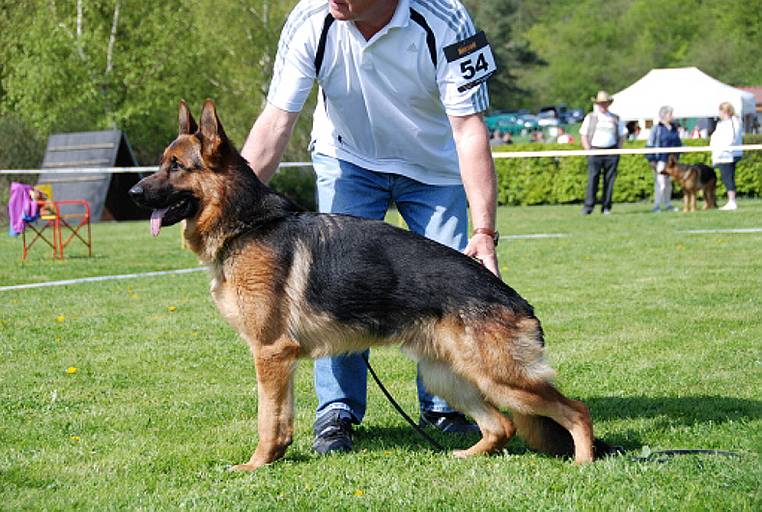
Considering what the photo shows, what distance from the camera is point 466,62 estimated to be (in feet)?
15.3

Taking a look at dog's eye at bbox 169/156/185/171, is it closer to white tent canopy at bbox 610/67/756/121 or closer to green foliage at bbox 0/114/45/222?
green foliage at bbox 0/114/45/222

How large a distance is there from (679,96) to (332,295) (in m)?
35.8

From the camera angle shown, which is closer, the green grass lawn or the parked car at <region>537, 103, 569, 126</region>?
the green grass lawn

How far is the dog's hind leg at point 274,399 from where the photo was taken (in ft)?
14.3

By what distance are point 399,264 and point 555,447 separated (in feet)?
3.65

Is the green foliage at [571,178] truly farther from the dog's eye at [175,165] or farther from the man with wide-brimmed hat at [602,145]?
the dog's eye at [175,165]

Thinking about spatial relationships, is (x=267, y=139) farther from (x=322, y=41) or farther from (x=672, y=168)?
(x=672, y=168)

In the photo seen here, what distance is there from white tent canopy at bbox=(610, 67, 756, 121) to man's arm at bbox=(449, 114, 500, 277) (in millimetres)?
33996

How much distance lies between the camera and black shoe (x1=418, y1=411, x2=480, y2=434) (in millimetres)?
5266

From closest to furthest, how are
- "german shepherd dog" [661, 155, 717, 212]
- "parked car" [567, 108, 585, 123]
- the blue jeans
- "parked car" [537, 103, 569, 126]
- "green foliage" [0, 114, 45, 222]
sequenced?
the blue jeans, "german shepherd dog" [661, 155, 717, 212], "green foliage" [0, 114, 45, 222], "parked car" [537, 103, 569, 126], "parked car" [567, 108, 585, 123]

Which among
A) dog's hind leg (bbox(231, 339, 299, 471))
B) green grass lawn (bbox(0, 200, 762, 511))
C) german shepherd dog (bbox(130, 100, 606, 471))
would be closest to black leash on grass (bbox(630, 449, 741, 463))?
green grass lawn (bbox(0, 200, 762, 511))

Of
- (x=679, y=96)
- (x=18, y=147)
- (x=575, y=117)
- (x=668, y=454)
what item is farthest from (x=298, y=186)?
(x=575, y=117)

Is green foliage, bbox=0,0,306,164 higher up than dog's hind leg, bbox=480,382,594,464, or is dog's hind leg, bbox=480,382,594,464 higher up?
green foliage, bbox=0,0,306,164

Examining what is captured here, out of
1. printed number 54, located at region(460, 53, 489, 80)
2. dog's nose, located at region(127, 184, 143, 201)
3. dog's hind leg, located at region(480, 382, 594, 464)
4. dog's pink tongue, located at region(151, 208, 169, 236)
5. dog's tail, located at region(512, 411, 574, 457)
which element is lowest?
dog's tail, located at region(512, 411, 574, 457)
